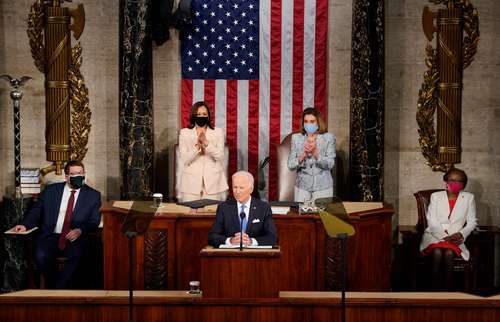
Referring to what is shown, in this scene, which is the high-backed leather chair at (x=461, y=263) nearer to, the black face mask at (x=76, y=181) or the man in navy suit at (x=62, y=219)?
the man in navy suit at (x=62, y=219)

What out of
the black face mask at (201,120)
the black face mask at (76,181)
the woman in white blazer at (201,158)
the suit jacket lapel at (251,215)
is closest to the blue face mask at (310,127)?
the woman in white blazer at (201,158)

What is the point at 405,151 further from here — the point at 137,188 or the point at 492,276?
the point at 137,188

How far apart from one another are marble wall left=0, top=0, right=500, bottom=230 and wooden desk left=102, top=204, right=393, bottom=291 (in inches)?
105

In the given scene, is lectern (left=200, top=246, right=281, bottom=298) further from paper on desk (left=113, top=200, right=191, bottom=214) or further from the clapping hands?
the clapping hands

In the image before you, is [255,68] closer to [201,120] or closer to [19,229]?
[201,120]

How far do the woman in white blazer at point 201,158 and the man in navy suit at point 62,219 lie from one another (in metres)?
1.10

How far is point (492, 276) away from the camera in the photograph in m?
11.3

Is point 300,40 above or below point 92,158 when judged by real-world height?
above

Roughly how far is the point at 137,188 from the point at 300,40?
3004 millimetres

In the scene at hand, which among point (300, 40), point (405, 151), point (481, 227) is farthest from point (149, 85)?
point (481, 227)

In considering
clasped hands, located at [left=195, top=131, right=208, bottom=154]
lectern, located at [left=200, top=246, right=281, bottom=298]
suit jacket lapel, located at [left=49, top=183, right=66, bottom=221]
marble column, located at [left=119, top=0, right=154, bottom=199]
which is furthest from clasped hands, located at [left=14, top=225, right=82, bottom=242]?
lectern, located at [left=200, top=246, right=281, bottom=298]

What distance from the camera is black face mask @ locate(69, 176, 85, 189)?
10.3 metres

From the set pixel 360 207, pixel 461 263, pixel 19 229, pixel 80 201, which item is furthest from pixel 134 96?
pixel 461 263

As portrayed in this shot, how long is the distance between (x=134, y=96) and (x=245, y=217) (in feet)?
12.5
